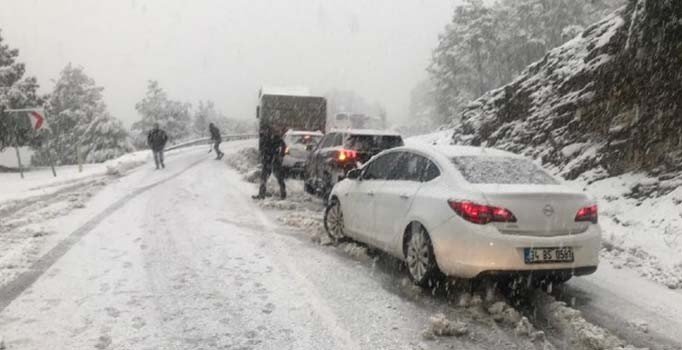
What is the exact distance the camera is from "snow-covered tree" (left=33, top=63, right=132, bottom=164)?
176 feet

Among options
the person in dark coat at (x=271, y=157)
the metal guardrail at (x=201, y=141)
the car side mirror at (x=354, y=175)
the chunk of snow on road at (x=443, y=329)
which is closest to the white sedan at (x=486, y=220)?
the chunk of snow on road at (x=443, y=329)

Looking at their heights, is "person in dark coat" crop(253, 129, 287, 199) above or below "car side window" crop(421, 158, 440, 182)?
below

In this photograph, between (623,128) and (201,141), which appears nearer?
(623,128)

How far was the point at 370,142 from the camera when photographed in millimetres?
12383

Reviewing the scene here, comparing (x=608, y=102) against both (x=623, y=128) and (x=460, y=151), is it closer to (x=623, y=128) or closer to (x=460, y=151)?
(x=623, y=128)

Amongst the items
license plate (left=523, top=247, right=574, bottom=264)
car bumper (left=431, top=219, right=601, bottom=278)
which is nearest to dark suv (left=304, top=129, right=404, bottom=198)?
car bumper (left=431, top=219, right=601, bottom=278)

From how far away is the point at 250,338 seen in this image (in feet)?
15.0

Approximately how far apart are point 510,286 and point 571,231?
3.33 ft

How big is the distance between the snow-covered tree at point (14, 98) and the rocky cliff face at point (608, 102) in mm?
32019

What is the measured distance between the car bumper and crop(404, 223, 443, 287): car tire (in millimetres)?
157

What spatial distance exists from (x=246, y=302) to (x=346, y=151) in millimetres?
7013

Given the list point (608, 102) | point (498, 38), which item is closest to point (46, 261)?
point (608, 102)

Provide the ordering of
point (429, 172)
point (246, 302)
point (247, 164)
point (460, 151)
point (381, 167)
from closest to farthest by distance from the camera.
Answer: point (246, 302)
point (429, 172)
point (460, 151)
point (381, 167)
point (247, 164)

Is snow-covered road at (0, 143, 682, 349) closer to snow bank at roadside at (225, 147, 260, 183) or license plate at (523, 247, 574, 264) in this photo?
license plate at (523, 247, 574, 264)
